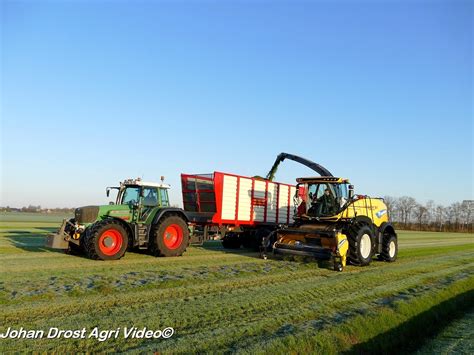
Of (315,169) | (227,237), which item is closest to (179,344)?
(227,237)

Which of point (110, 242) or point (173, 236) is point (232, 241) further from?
point (110, 242)

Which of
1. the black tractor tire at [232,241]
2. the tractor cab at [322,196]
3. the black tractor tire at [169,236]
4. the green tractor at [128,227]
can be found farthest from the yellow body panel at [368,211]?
the green tractor at [128,227]

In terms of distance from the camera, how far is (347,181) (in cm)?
1341

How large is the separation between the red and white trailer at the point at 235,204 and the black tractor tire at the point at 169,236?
5.67 ft

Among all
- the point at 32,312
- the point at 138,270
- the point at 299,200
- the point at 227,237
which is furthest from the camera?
the point at 227,237

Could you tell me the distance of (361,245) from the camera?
1266 centimetres

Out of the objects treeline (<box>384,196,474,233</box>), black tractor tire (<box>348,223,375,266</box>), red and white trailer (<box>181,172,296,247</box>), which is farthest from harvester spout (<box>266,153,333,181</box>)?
treeline (<box>384,196,474,233</box>)

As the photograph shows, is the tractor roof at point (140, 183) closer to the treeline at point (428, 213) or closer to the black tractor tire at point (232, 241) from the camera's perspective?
the black tractor tire at point (232, 241)

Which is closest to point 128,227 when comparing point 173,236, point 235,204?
point 173,236

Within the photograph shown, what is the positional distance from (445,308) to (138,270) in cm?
647

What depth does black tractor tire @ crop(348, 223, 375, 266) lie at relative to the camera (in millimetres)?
12320

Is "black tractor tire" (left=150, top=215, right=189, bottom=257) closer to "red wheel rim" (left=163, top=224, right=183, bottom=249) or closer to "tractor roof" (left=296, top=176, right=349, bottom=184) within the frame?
"red wheel rim" (left=163, top=224, right=183, bottom=249)

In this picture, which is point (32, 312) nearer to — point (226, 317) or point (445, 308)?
point (226, 317)

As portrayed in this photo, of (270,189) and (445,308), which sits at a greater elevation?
(270,189)
